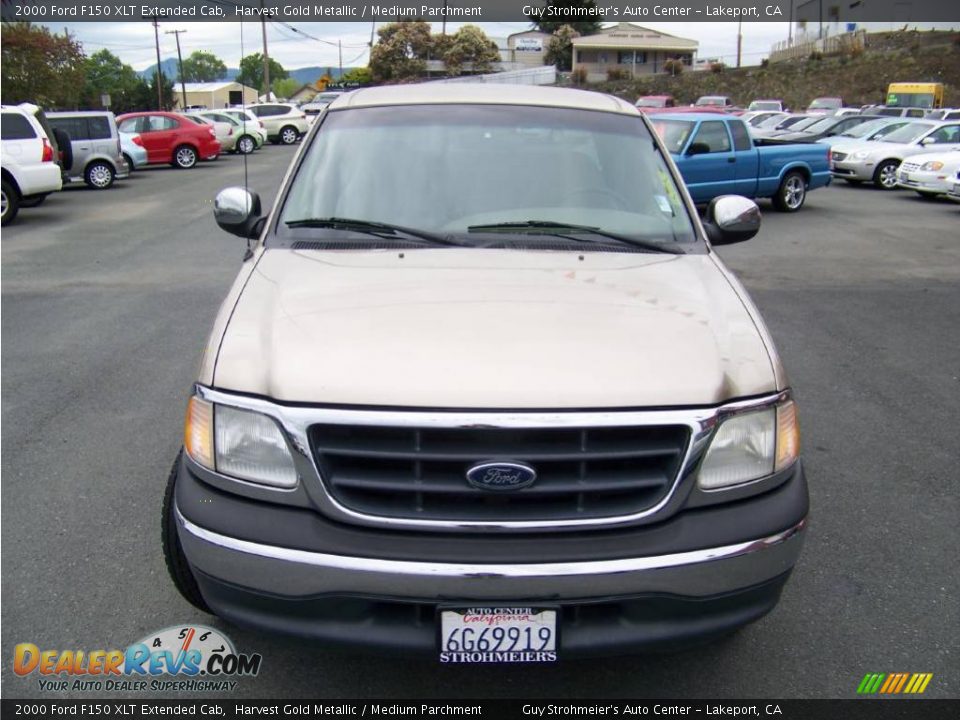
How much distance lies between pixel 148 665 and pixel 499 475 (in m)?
1.58

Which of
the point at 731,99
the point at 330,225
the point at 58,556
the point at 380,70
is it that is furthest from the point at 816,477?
the point at 380,70

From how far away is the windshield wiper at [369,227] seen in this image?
3.59 metres

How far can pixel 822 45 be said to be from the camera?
220 ft

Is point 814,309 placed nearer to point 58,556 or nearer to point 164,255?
point 58,556

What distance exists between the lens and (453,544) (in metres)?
2.49

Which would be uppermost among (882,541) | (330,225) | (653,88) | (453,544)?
(653,88)

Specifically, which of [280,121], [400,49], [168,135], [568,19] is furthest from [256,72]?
[168,135]

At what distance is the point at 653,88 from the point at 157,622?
203 feet

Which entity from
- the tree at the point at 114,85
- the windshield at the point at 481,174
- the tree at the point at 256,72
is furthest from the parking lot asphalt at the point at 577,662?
the tree at the point at 256,72

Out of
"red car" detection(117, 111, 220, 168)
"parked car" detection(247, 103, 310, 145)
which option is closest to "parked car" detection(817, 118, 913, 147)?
"red car" detection(117, 111, 220, 168)

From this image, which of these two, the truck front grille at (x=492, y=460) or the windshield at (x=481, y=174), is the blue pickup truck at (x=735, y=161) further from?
the truck front grille at (x=492, y=460)

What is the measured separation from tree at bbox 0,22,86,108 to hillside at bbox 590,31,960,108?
3391 centimetres

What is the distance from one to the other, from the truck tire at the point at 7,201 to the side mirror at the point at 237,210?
12.1 metres

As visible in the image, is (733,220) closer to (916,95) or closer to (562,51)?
(916,95)
